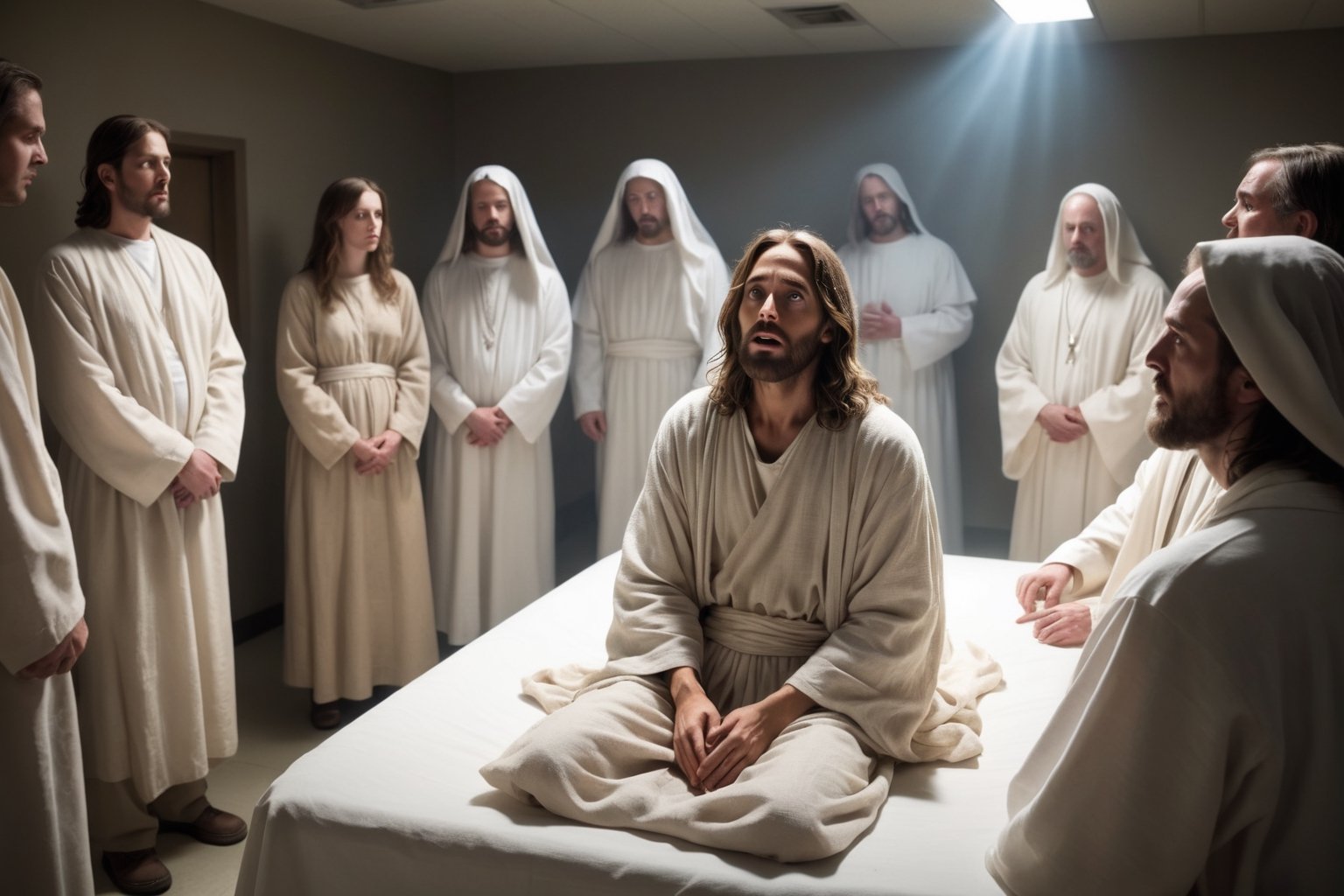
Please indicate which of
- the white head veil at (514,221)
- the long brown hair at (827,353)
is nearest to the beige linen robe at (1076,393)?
the white head veil at (514,221)

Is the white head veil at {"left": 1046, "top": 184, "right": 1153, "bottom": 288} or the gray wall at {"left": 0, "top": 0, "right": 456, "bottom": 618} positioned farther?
the white head veil at {"left": 1046, "top": 184, "right": 1153, "bottom": 288}

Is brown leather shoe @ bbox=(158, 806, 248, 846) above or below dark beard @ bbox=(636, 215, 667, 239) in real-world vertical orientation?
below

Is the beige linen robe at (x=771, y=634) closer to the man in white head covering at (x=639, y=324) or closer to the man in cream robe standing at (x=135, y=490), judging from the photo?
the man in cream robe standing at (x=135, y=490)

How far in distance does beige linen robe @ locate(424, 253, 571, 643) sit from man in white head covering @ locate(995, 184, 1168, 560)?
2231 mm

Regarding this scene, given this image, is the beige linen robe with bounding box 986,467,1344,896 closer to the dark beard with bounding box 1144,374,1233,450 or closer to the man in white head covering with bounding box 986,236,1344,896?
the man in white head covering with bounding box 986,236,1344,896

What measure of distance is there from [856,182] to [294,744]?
402cm

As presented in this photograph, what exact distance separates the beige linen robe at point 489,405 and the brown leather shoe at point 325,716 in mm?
878

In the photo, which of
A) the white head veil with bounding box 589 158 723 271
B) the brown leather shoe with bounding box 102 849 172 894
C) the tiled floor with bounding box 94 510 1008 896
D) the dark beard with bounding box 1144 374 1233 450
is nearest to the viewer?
the dark beard with bounding box 1144 374 1233 450

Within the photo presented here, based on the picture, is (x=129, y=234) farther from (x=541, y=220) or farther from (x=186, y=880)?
(x=541, y=220)

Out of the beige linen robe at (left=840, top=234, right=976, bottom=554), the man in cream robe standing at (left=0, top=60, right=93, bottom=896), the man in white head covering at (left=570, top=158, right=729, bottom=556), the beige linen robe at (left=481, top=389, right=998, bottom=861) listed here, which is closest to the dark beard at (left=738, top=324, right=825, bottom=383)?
the beige linen robe at (left=481, top=389, right=998, bottom=861)

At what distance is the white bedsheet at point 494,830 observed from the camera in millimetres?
2166

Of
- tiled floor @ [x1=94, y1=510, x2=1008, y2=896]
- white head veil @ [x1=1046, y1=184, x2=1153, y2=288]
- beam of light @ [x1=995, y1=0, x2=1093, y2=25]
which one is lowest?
tiled floor @ [x1=94, y1=510, x2=1008, y2=896]

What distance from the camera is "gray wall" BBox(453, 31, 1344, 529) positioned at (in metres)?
6.28

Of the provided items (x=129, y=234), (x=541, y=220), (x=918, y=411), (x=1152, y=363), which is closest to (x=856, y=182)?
(x=918, y=411)
